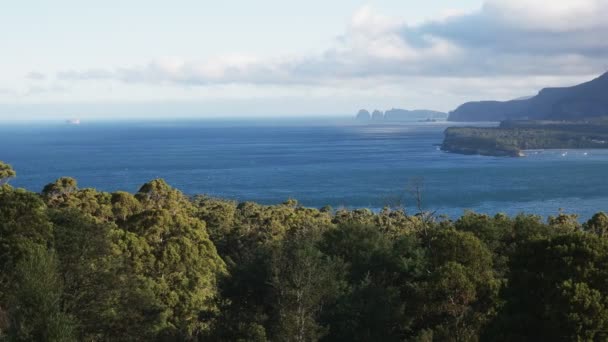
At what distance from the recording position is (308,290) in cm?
1922

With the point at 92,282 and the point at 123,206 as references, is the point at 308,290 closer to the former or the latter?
the point at 92,282

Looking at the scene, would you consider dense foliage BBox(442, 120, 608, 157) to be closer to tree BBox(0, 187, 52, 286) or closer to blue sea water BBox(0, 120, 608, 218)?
blue sea water BBox(0, 120, 608, 218)

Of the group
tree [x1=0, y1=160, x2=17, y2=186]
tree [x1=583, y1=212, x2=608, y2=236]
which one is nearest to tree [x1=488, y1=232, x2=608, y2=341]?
tree [x1=583, y1=212, x2=608, y2=236]

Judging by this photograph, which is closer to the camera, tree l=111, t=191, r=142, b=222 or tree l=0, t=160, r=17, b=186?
tree l=111, t=191, r=142, b=222

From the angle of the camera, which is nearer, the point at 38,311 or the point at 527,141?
the point at 38,311

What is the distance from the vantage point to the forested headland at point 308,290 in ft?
55.5

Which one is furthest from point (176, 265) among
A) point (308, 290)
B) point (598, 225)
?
point (598, 225)

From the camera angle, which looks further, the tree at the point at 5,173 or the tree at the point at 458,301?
the tree at the point at 5,173

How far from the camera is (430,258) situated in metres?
23.2

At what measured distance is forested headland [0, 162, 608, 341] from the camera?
55.5 feet

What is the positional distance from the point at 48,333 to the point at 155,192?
94.2ft

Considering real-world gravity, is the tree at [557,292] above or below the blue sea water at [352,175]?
above

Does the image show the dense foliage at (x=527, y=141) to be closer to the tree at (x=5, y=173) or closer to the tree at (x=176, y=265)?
the tree at (x=5, y=173)

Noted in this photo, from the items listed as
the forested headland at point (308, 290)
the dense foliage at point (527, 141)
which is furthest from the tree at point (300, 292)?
the dense foliage at point (527, 141)
